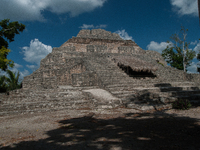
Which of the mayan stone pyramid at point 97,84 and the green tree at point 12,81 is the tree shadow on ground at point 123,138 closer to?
the mayan stone pyramid at point 97,84

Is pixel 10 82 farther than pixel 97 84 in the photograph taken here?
Yes

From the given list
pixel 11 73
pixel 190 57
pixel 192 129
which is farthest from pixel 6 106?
pixel 190 57

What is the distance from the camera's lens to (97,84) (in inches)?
372

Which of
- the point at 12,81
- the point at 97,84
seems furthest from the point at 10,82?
the point at 97,84

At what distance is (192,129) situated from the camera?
3250 mm

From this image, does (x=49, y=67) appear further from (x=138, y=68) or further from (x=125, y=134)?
(x=125, y=134)

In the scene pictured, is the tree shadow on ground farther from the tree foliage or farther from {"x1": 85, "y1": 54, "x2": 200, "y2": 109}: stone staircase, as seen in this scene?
the tree foliage

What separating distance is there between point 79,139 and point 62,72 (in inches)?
341

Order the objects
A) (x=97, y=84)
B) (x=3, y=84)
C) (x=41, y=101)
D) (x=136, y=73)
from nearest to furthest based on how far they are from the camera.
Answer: (x=41, y=101) → (x=97, y=84) → (x=136, y=73) → (x=3, y=84)

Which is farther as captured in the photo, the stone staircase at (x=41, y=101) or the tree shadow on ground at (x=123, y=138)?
the stone staircase at (x=41, y=101)

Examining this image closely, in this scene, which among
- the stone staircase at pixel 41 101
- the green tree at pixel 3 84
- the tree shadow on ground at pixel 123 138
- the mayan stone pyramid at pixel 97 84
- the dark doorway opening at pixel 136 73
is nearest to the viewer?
the tree shadow on ground at pixel 123 138

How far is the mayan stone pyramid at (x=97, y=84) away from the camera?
21.2 ft

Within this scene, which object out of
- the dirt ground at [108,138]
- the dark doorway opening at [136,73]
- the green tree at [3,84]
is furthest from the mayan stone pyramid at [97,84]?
the green tree at [3,84]

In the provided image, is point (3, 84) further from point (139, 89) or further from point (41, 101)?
point (139, 89)
